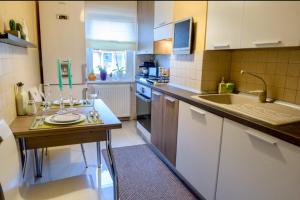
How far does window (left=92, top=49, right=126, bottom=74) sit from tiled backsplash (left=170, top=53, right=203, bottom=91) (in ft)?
4.79

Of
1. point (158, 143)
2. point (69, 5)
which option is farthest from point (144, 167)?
point (69, 5)

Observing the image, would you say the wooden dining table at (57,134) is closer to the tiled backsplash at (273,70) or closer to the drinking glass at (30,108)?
the drinking glass at (30,108)

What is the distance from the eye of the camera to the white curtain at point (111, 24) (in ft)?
10.6

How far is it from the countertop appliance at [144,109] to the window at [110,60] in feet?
2.85

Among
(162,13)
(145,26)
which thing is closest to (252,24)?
(162,13)

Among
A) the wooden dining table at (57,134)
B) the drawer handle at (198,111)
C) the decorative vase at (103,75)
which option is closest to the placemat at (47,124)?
the wooden dining table at (57,134)

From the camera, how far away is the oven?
257cm

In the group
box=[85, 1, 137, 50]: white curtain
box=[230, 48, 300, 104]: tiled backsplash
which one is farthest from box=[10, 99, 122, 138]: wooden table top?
box=[85, 1, 137, 50]: white curtain

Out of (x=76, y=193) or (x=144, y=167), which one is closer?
(x=76, y=193)

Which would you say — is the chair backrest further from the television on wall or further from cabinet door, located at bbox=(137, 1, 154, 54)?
cabinet door, located at bbox=(137, 1, 154, 54)

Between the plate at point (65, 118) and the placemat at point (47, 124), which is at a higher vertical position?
the plate at point (65, 118)

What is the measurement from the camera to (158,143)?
231 centimetres

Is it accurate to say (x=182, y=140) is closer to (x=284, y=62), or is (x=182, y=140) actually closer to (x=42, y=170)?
(x=284, y=62)

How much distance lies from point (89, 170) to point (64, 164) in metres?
0.31
